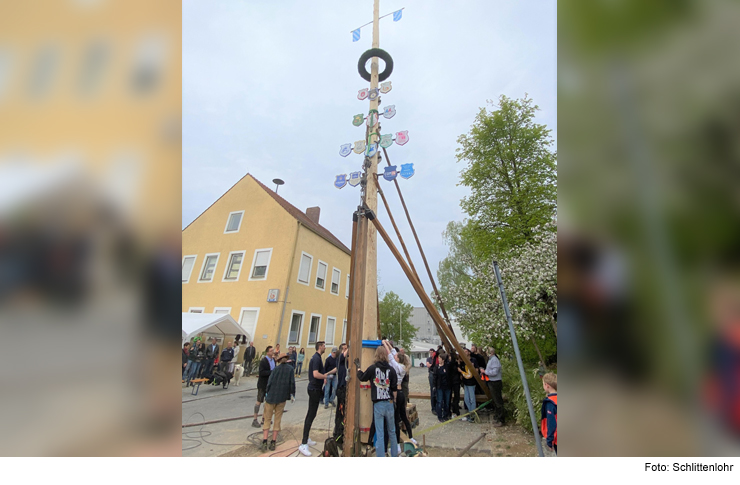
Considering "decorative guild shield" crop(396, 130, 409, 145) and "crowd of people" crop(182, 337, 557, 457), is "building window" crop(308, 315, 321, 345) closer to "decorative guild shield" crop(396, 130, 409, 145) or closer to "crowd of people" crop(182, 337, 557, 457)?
"crowd of people" crop(182, 337, 557, 457)

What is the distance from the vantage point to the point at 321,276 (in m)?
20.2

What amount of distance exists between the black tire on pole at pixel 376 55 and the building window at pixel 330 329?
15.4m

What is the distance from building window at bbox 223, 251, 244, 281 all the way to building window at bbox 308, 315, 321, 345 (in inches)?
190

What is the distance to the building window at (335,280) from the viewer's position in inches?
839

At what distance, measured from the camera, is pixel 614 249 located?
3.31ft

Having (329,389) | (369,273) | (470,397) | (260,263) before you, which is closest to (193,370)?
(329,389)

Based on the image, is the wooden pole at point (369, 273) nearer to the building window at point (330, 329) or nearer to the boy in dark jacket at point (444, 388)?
the boy in dark jacket at point (444, 388)

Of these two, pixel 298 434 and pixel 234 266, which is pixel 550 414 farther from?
pixel 234 266

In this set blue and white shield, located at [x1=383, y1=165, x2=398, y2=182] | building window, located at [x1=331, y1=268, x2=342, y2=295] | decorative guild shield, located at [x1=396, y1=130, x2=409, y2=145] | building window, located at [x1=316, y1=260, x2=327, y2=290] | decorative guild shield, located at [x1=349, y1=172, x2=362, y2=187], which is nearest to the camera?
decorative guild shield, located at [x1=349, y1=172, x2=362, y2=187]

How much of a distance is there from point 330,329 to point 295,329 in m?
3.59

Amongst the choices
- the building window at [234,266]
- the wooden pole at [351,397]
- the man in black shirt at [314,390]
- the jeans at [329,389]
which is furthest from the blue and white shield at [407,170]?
the building window at [234,266]

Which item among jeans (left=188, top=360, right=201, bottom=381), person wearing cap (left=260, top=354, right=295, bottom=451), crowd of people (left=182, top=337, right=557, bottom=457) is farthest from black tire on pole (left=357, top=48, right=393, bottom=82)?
jeans (left=188, top=360, right=201, bottom=381)

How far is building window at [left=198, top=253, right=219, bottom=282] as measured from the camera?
17859 millimetres

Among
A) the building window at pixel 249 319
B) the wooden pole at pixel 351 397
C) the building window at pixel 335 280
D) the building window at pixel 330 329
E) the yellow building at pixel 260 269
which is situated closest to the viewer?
the wooden pole at pixel 351 397
